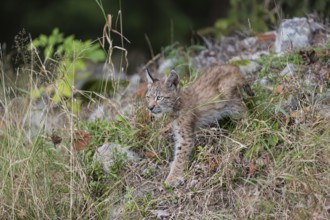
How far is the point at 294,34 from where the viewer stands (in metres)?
7.75

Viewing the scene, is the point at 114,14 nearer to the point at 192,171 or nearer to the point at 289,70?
the point at 289,70

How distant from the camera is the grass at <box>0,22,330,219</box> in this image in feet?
18.6

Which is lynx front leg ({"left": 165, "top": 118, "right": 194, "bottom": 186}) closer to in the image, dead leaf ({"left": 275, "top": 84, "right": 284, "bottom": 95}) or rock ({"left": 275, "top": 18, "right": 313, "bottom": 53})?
dead leaf ({"left": 275, "top": 84, "right": 284, "bottom": 95})

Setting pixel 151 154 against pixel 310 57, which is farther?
pixel 310 57

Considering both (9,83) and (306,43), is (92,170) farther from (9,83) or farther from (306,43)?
(306,43)

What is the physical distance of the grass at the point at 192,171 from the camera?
5.66m

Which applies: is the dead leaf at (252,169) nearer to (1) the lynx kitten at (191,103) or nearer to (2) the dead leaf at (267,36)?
(1) the lynx kitten at (191,103)

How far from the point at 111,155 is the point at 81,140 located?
0.91 ft

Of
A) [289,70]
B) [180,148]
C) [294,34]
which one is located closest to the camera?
[180,148]

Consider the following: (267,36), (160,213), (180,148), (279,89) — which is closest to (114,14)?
(267,36)

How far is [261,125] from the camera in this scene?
623 cm

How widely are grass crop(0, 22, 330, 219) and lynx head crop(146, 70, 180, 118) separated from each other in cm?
23

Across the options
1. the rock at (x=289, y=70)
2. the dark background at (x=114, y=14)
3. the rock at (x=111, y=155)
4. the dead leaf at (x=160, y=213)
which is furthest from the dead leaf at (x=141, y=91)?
the dark background at (x=114, y=14)

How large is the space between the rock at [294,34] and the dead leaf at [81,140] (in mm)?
2067
